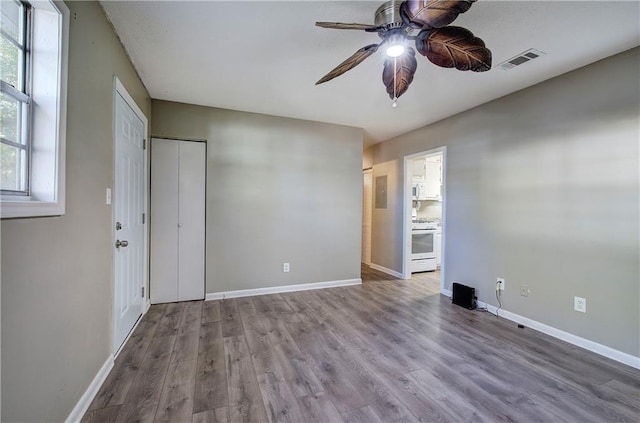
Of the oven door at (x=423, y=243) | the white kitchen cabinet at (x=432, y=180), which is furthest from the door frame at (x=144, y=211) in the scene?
the white kitchen cabinet at (x=432, y=180)

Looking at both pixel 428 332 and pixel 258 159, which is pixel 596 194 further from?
pixel 258 159

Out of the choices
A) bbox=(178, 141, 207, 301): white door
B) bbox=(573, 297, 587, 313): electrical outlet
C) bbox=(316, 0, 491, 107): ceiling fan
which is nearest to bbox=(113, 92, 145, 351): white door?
bbox=(178, 141, 207, 301): white door

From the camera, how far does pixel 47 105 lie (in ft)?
4.02

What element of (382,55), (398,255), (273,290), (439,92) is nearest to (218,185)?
(273,290)

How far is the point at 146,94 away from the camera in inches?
117

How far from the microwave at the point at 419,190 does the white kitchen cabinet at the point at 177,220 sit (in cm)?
369

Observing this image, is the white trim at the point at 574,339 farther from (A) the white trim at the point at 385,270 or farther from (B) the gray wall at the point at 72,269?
(B) the gray wall at the point at 72,269

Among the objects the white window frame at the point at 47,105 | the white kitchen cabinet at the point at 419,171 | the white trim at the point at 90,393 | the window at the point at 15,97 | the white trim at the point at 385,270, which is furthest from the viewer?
the white kitchen cabinet at the point at 419,171

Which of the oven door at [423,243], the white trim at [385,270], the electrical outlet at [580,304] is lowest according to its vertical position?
the white trim at [385,270]

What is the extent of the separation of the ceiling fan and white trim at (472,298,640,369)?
8.07 feet

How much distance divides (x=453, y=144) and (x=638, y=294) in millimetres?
2272

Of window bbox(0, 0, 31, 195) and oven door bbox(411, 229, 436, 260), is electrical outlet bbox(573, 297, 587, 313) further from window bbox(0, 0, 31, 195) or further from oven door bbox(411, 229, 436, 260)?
window bbox(0, 0, 31, 195)

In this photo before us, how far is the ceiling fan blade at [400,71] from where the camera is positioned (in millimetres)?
1772

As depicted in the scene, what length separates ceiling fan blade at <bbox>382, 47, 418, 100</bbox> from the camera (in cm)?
177
